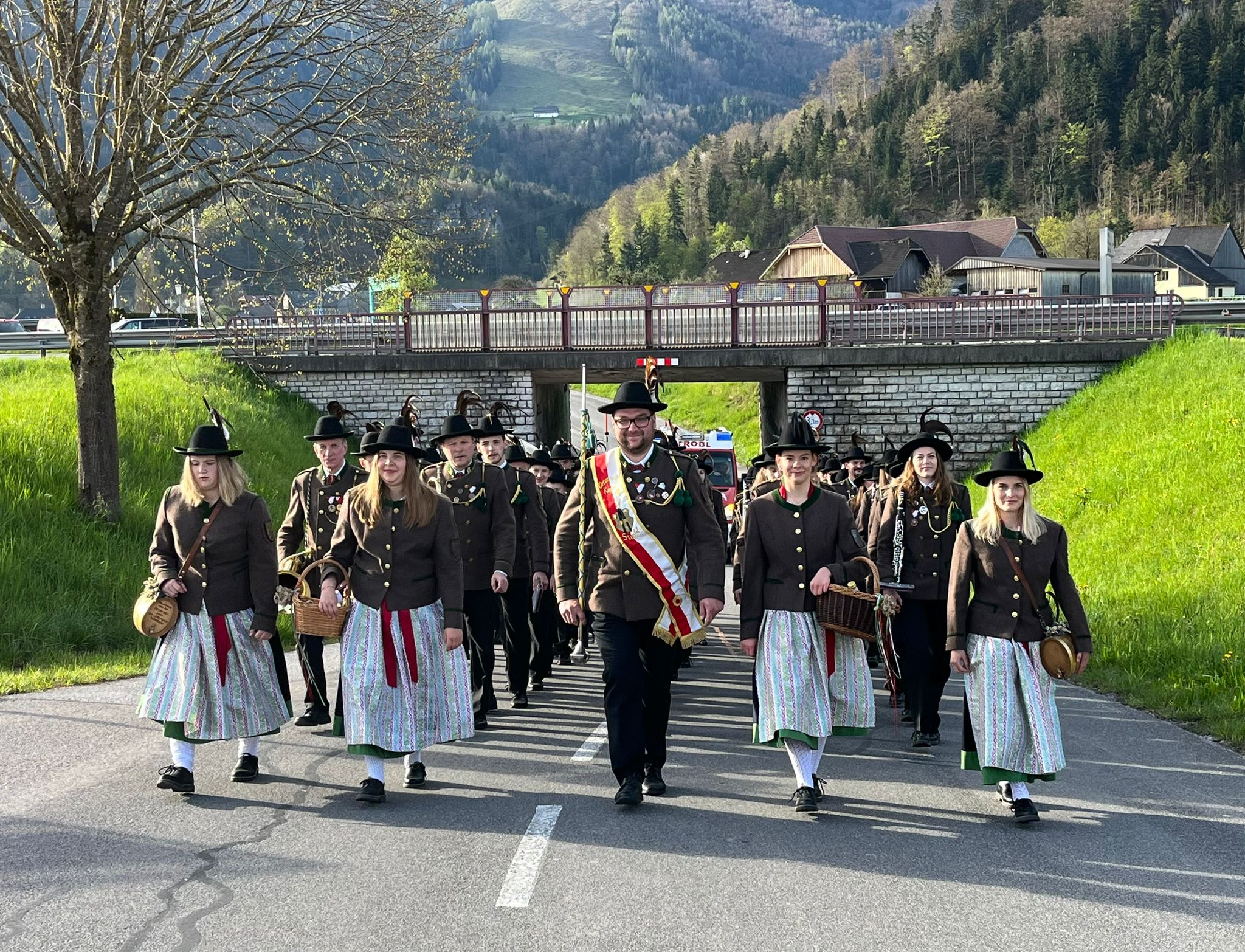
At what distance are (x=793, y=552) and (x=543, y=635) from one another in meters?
4.69

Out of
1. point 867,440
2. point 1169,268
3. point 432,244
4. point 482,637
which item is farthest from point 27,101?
point 1169,268

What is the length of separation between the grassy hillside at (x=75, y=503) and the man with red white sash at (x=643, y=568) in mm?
6169

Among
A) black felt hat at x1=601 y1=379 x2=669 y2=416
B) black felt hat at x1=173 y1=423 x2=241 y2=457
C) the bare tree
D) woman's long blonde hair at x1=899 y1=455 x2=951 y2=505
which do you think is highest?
the bare tree

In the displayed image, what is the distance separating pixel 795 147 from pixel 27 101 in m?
127

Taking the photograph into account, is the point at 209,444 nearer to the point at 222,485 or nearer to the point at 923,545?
the point at 222,485

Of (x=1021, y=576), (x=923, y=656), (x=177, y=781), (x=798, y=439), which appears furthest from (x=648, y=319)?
(x=177, y=781)

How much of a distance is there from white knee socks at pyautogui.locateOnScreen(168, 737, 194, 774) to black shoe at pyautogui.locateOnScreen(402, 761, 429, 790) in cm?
120

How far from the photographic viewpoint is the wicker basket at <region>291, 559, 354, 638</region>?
739cm

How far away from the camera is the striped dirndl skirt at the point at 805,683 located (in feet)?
23.5

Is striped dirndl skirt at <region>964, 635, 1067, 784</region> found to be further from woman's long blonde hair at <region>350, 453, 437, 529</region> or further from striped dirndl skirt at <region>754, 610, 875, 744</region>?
woman's long blonde hair at <region>350, 453, 437, 529</region>

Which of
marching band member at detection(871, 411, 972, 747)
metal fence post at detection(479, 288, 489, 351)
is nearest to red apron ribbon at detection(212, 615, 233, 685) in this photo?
marching band member at detection(871, 411, 972, 747)

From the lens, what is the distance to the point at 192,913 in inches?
210

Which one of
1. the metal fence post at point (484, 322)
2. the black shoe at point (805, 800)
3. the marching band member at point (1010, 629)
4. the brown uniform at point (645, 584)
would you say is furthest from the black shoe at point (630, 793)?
the metal fence post at point (484, 322)

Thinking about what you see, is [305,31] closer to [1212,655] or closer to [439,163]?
[439,163]
